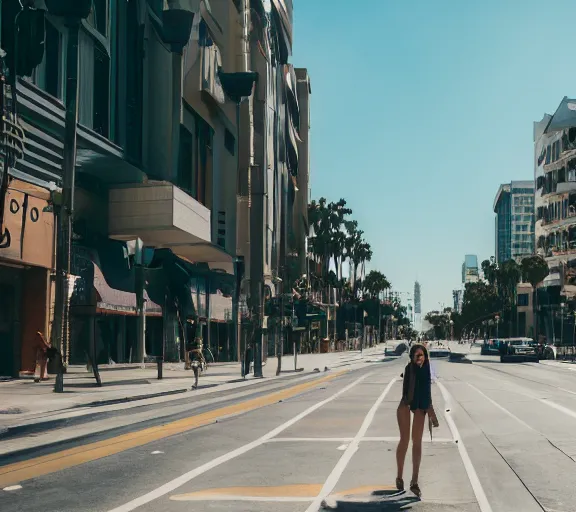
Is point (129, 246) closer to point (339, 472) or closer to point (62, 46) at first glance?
point (62, 46)

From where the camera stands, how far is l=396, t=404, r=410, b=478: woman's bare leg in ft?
34.1

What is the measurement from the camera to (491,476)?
12.0 meters

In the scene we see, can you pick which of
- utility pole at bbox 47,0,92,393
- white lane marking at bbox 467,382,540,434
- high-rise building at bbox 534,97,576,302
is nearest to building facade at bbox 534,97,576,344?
high-rise building at bbox 534,97,576,302

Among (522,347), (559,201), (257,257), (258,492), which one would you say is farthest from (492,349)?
(258,492)

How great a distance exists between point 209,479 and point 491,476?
11.7ft

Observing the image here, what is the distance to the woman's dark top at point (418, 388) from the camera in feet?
34.6

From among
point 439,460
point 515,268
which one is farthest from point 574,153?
point 439,460

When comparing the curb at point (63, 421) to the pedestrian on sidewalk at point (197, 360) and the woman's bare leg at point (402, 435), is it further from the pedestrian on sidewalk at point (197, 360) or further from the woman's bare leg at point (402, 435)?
the woman's bare leg at point (402, 435)

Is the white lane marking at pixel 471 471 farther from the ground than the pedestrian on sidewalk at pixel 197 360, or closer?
closer

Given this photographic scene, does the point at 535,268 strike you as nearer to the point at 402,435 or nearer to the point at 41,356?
the point at 41,356

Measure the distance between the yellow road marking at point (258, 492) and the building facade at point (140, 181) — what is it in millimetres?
12788

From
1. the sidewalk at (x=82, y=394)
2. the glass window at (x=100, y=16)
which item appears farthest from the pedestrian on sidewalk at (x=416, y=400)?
the glass window at (x=100, y=16)

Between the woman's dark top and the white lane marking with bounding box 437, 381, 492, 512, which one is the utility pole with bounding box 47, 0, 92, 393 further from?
the woman's dark top

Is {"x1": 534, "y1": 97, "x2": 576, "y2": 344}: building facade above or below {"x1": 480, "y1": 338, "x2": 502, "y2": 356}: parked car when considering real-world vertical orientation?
above
